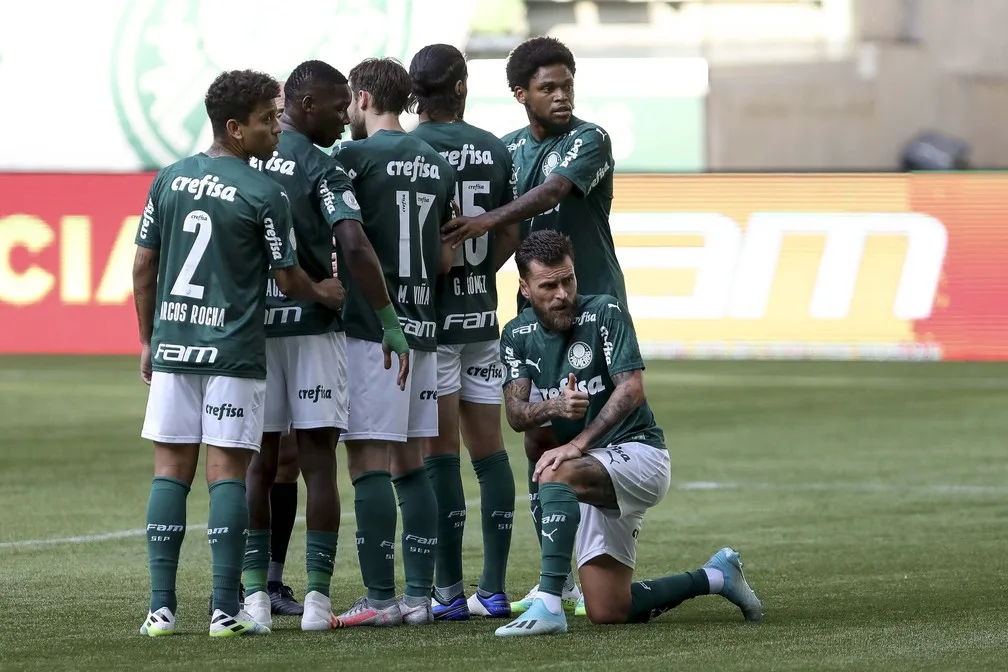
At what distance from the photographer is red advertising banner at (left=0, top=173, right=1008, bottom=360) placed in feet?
66.8

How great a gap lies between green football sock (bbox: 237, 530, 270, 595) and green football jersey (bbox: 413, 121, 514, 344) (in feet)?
3.41

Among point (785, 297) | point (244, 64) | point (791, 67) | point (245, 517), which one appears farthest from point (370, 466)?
point (791, 67)

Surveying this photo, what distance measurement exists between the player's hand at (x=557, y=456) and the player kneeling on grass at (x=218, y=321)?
1017 mm

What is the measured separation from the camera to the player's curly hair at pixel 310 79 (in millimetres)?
6871

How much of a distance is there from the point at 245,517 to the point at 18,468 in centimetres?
622

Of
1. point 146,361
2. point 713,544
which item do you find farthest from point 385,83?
point 713,544

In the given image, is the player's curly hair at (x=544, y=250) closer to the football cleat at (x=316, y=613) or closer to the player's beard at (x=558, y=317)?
the player's beard at (x=558, y=317)

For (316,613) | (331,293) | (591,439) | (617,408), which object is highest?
(331,293)

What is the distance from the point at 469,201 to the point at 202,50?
24.0m

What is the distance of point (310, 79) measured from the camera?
687cm

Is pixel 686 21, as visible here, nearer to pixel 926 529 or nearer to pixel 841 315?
pixel 841 315

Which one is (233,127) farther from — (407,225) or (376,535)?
Answer: (376,535)

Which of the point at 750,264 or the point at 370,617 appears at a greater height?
the point at 370,617

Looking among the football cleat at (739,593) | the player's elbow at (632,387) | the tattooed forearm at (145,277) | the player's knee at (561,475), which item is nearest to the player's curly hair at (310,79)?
the tattooed forearm at (145,277)
